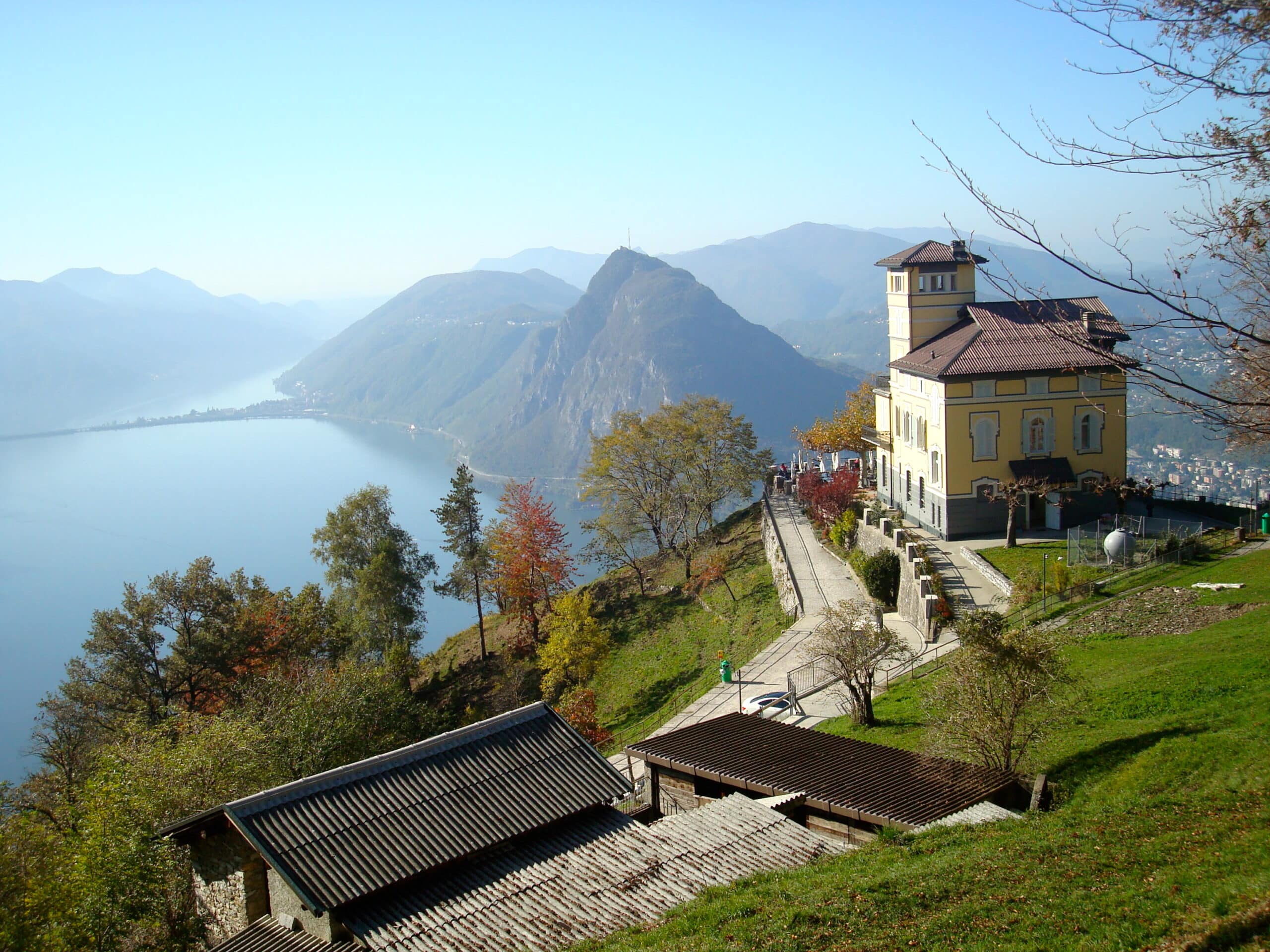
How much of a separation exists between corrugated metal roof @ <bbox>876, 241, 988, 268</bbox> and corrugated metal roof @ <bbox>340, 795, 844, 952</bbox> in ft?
88.3

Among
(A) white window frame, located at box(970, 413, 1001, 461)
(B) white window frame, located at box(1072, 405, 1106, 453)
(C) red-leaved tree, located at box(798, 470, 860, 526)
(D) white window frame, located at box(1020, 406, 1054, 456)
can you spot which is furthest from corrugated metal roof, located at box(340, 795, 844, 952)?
(C) red-leaved tree, located at box(798, 470, 860, 526)

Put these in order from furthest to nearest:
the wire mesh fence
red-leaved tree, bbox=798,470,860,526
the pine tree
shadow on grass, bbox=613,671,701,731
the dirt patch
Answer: the pine tree < red-leaved tree, bbox=798,470,860,526 < shadow on grass, bbox=613,671,701,731 < the wire mesh fence < the dirt patch

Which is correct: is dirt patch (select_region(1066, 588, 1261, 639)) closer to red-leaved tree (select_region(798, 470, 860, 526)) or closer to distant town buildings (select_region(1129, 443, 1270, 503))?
distant town buildings (select_region(1129, 443, 1270, 503))

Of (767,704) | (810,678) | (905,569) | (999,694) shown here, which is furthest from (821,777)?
Answer: (905,569)

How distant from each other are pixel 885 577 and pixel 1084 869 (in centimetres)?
1974

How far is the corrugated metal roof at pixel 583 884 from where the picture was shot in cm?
1024

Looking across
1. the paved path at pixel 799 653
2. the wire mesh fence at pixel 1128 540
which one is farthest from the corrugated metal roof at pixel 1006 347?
the paved path at pixel 799 653

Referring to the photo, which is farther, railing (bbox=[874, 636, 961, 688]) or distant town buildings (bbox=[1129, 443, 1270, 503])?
distant town buildings (bbox=[1129, 443, 1270, 503])

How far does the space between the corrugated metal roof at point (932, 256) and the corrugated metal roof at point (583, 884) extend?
26.9m

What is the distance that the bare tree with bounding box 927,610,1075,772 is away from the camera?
12.9 m

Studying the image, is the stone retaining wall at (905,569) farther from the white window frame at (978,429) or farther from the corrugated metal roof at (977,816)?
the corrugated metal roof at (977,816)

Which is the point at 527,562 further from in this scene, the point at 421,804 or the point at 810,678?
the point at 421,804

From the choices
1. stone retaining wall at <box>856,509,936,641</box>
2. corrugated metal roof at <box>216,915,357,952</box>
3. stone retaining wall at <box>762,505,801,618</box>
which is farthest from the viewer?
stone retaining wall at <box>762,505,801,618</box>

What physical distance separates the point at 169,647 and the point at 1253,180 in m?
37.0
